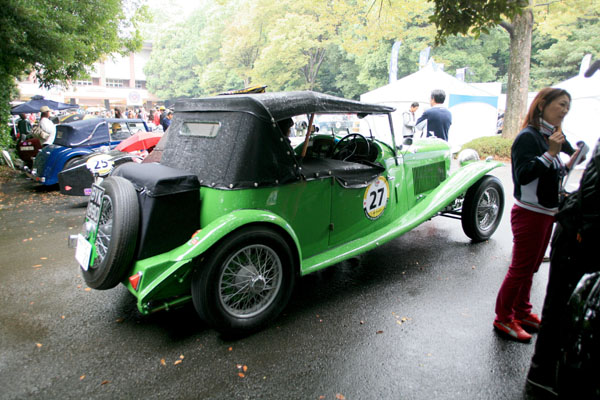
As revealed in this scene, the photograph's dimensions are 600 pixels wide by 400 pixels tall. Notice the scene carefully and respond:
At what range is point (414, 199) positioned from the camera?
461cm

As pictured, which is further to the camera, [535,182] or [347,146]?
[347,146]

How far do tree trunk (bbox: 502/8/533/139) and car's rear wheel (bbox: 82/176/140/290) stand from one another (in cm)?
1309

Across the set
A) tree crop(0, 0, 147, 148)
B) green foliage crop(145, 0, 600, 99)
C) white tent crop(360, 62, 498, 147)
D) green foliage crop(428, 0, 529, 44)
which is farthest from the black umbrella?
green foliage crop(428, 0, 529, 44)

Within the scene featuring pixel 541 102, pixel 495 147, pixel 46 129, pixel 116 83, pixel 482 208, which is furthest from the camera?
pixel 116 83

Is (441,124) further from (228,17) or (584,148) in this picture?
(228,17)

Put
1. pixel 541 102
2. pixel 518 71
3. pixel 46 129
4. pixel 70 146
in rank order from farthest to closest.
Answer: pixel 518 71 → pixel 46 129 → pixel 70 146 → pixel 541 102

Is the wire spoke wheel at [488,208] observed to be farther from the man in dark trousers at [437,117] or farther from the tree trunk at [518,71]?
the tree trunk at [518,71]

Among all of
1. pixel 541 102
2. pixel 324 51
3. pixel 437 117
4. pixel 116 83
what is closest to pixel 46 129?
pixel 437 117

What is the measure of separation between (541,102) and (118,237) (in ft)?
9.98

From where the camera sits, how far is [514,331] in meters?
2.83

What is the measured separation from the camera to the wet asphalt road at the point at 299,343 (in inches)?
94.8

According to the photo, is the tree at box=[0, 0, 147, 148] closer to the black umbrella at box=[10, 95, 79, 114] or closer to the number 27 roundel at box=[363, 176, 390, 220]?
the black umbrella at box=[10, 95, 79, 114]

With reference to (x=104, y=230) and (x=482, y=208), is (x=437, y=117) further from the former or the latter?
(x=104, y=230)

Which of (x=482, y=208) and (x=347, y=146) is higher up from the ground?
(x=347, y=146)
